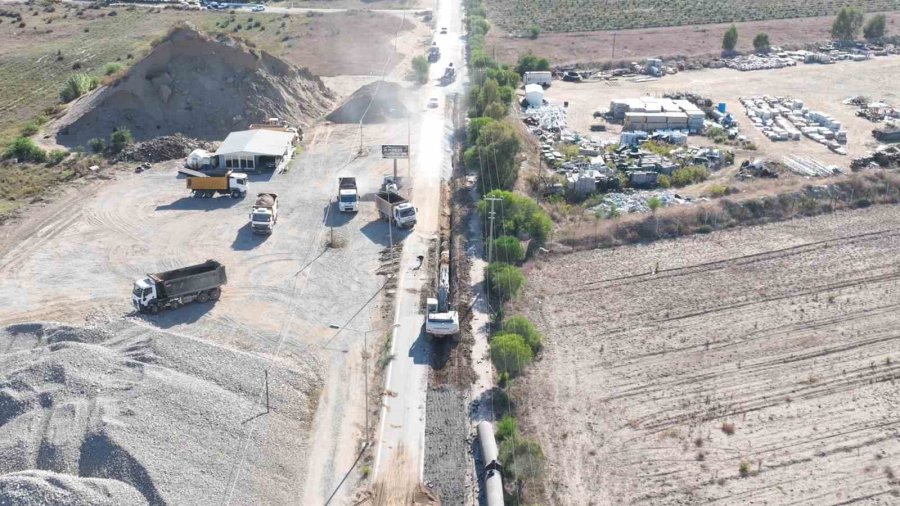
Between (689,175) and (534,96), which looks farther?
(534,96)

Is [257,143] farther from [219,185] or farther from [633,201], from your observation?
[633,201]

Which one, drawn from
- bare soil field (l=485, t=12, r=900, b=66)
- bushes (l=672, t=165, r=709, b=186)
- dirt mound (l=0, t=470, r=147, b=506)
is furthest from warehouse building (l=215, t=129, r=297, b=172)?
bare soil field (l=485, t=12, r=900, b=66)

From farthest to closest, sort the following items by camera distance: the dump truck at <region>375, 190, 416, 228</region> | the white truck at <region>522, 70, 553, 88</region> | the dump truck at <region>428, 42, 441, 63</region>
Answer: the dump truck at <region>428, 42, 441, 63</region> → the white truck at <region>522, 70, 553, 88</region> → the dump truck at <region>375, 190, 416, 228</region>

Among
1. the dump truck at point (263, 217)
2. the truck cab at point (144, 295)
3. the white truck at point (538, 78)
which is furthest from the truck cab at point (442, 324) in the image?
the white truck at point (538, 78)

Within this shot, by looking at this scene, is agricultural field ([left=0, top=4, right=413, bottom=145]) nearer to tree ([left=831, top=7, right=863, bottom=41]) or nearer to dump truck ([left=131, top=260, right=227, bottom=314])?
dump truck ([left=131, top=260, right=227, bottom=314])

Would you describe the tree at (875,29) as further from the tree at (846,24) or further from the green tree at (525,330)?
the green tree at (525,330)

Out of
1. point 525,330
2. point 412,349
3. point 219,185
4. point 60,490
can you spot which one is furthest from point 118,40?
point 60,490
